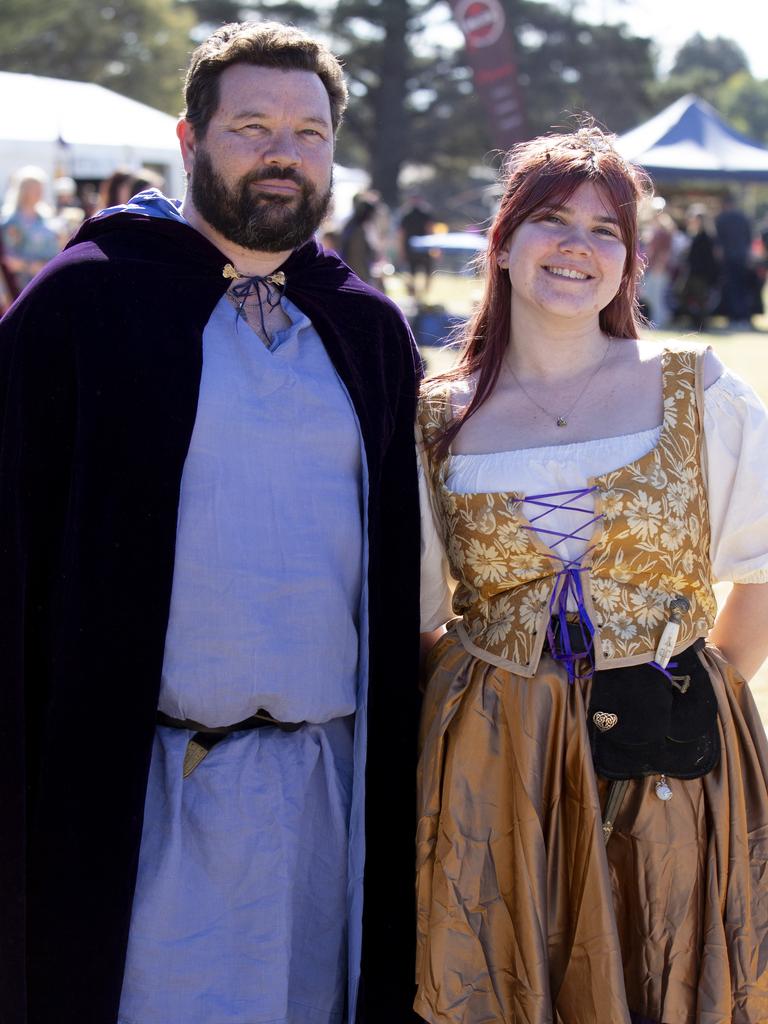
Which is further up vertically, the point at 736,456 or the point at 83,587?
the point at 736,456

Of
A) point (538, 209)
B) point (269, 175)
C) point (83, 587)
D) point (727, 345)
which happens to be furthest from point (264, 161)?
point (727, 345)

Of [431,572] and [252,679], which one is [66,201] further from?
[252,679]

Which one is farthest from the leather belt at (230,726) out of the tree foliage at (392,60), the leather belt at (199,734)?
the tree foliage at (392,60)

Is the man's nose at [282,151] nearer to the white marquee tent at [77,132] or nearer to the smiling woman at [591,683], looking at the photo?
the smiling woman at [591,683]

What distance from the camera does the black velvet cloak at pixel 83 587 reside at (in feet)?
6.96

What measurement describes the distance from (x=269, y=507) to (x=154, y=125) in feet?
45.9

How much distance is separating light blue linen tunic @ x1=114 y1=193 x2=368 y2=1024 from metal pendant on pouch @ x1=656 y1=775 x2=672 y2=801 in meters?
0.54

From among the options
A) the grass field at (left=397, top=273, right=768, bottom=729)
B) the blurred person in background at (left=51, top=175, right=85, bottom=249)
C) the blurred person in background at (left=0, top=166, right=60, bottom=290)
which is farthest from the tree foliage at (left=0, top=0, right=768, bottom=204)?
the blurred person in background at (left=0, top=166, right=60, bottom=290)

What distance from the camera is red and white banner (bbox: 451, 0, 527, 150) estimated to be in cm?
1628

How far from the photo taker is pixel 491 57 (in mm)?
16484

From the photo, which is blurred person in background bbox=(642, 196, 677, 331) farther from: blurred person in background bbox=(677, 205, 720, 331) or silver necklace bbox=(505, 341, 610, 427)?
silver necklace bbox=(505, 341, 610, 427)

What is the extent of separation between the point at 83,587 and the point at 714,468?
1142mm

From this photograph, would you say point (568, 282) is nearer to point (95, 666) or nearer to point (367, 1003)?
point (95, 666)

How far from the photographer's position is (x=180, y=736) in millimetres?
2252
